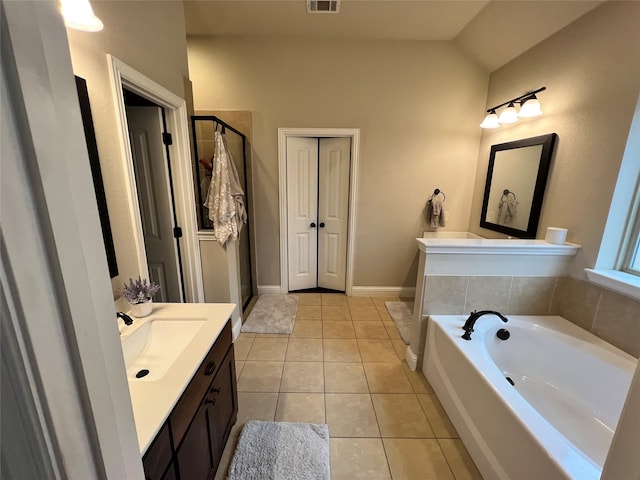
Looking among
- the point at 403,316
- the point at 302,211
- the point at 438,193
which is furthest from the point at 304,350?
the point at 438,193

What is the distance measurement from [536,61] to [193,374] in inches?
132

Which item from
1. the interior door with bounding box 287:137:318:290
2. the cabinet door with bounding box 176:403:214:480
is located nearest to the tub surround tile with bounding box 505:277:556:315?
the cabinet door with bounding box 176:403:214:480

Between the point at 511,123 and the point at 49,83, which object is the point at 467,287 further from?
the point at 49,83

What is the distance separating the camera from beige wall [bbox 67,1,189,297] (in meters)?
1.21

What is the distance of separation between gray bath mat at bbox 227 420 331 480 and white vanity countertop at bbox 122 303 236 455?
0.76 meters

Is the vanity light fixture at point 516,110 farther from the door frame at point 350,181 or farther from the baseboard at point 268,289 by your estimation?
the baseboard at point 268,289

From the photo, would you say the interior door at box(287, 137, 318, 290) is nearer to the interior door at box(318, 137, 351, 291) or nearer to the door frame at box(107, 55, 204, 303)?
the interior door at box(318, 137, 351, 291)

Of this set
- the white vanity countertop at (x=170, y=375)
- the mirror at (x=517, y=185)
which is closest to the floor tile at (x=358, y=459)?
the white vanity countertop at (x=170, y=375)

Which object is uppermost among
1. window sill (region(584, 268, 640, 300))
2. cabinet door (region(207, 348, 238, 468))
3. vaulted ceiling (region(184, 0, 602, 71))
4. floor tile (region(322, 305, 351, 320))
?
vaulted ceiling (region(184, 0, 602, 71))

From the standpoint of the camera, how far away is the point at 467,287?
2.00 metres

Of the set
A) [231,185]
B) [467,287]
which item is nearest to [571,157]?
[467,287]

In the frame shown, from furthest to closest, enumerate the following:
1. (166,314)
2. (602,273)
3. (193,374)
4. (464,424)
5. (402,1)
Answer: (402,1)
(602,273)
(464,424)
(166,314)
(193,374)

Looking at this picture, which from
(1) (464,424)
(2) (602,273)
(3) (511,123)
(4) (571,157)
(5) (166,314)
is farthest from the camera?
(3) (511,123)

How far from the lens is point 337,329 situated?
2816 millimetres
